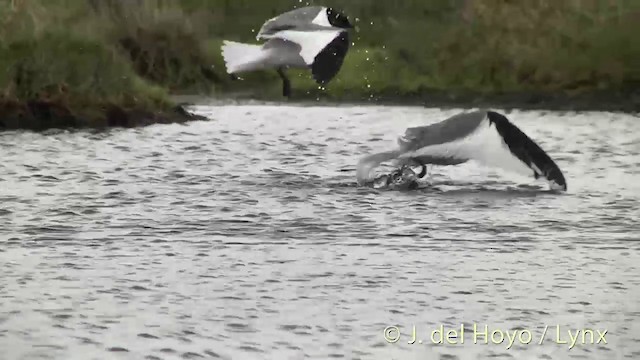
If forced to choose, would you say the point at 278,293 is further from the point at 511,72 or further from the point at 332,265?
the point at 511,72

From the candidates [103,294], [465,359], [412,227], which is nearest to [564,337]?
[465,359]

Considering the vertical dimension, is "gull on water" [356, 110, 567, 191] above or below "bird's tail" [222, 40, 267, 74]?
below

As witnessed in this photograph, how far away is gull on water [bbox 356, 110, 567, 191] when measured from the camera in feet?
5.60

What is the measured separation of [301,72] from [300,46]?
0.17 feet

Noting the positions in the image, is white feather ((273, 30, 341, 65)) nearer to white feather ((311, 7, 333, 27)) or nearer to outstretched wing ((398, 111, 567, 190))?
white feather ((311, 7, 333, 27))

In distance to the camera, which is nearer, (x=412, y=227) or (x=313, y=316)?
(x=313, y=316)

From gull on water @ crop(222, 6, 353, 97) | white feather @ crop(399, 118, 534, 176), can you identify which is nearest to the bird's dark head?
gull on water @ crop(222, 6, 353, 97)

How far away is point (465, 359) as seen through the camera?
1.36 meters

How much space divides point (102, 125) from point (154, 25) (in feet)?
0.63

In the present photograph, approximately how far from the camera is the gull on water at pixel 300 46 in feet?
5.66

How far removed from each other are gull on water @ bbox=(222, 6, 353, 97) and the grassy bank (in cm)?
2

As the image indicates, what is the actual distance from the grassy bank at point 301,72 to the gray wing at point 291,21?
0.05 feet

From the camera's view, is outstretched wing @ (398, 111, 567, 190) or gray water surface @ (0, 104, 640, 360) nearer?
gray water surface @ (0, 104, 640, 360)

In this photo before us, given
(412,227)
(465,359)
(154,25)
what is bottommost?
(465,359)
